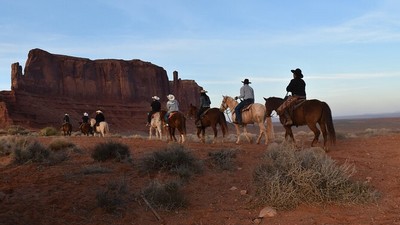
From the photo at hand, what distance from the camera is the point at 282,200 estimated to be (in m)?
7.68

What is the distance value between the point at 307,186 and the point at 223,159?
11.7ft

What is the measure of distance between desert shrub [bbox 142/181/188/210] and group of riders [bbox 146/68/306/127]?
22.2 feet

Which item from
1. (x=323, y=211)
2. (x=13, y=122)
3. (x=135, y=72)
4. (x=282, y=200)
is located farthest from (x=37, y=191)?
(x=135, y=72)

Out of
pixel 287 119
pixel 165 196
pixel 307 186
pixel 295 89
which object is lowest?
pixel 165 196

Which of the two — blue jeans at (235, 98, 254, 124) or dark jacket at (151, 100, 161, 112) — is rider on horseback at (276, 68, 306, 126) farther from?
dark jacket at (151, 100, 161, 112)

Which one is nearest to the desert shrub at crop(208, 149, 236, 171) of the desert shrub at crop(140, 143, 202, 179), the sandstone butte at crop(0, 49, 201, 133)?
the desert shrub at crop(140, 143, 202, 179)

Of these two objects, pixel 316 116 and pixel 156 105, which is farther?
pixel 156 105

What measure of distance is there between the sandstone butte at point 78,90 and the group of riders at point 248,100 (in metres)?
42.9

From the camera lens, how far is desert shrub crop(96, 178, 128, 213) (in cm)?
797

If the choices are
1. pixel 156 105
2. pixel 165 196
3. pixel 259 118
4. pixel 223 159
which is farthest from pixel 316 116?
pixel 156 105

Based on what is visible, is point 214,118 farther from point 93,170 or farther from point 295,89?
point 93,170

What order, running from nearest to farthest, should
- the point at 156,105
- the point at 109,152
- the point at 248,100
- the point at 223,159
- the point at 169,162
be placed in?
the point at 169,162 → the point at 223,159 → the point at 109,152 → the point at 248,100 → the point at 156,105

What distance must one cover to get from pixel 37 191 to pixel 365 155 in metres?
9.71

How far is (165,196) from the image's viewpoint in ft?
26.9
